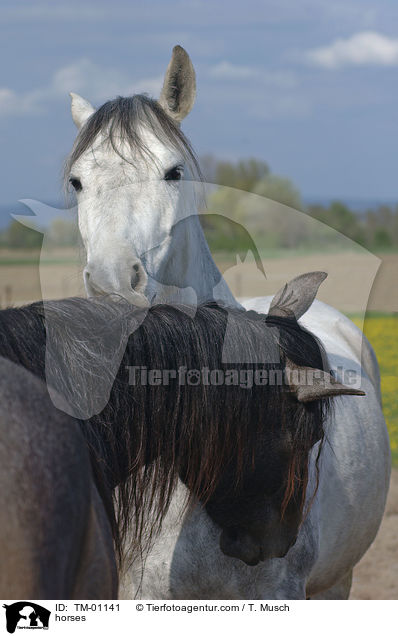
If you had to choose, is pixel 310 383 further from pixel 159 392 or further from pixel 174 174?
pixel 174 174

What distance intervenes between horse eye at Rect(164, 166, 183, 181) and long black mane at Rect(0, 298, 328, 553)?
2.70 feet

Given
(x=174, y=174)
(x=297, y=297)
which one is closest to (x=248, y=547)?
(x=297, y=297)

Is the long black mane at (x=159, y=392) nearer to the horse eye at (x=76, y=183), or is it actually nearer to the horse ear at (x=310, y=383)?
the horse ear at (x=310, y=383)

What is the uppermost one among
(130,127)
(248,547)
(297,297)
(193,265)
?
(130,127)

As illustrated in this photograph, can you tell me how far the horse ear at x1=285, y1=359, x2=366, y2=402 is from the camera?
6.50 feet

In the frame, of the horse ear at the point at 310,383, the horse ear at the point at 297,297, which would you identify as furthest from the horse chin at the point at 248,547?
the horse ear at the point at 297,297

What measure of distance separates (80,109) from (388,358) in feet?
25.7

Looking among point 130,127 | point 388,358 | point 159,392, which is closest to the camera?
point 159,392

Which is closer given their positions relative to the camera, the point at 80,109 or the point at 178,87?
the point at 178,87

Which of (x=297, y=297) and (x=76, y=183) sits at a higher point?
(x=76, y=183)
